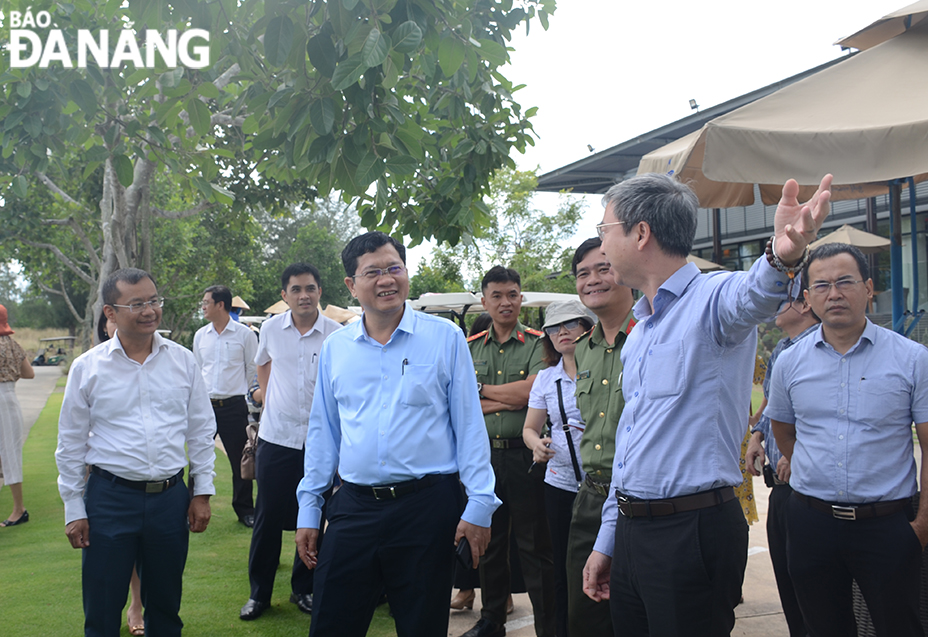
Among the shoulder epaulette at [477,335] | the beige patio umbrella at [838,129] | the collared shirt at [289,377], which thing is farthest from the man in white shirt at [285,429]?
the beige patio umbrella at [838,129]

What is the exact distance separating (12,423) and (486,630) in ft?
18.3

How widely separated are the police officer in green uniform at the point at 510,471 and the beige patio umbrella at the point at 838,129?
1.72 m

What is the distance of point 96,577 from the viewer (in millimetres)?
3588

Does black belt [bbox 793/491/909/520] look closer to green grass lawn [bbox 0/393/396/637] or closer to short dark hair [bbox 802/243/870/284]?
short dark hair [bbox 802/243/870/284]

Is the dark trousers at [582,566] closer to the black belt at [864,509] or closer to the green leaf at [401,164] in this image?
the black belt at [864,509]

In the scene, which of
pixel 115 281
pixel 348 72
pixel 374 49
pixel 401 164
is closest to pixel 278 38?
pixel 348 72

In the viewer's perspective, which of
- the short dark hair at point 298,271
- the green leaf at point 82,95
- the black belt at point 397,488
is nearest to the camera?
the black belt at point 397,488

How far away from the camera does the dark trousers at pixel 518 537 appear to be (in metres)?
4.47

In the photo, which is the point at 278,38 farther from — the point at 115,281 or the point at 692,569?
the point at 692,569

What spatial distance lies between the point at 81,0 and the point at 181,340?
124 feet

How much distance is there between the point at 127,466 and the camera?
3.62 meters

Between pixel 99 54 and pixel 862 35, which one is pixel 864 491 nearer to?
pixel 862 35

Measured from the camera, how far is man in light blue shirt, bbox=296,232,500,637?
3.01 metres

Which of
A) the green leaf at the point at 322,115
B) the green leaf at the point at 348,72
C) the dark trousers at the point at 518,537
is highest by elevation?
the green leaf at the point at 348,72
